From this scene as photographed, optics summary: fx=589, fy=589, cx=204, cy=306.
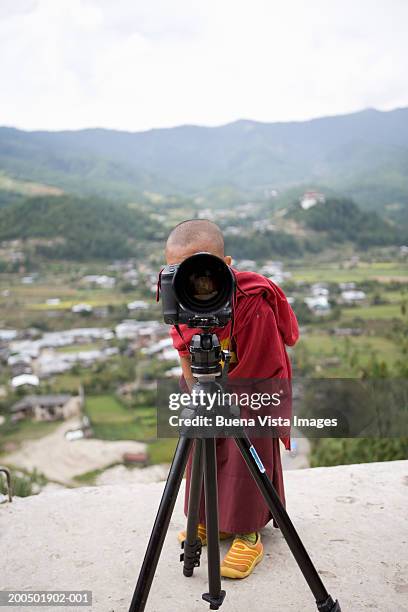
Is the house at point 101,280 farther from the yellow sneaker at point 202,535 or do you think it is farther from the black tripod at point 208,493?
the black tripod at point 208,493

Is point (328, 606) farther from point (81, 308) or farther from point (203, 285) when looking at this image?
point (81, 308)

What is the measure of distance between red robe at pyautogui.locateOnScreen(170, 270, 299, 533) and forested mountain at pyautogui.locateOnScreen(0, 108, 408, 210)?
3372 cm

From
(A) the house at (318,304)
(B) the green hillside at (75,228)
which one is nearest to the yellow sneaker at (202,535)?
(A) the house at (318,304)

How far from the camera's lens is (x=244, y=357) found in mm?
1981

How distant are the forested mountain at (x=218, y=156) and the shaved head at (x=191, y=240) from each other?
3398cm

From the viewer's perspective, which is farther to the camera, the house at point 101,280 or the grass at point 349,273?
the house at point 101,280

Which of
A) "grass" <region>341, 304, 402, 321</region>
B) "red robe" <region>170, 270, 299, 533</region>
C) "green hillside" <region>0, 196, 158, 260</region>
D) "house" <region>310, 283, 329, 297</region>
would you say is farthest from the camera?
"green hillside" <region>0, 196, 158, 260</region>

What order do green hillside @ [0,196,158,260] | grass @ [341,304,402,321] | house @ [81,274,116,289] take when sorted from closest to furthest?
1. grass @ [341,304,402,321]
2. house @ [81,274,116,289]
3. green hillside @ [0,196,158,260]

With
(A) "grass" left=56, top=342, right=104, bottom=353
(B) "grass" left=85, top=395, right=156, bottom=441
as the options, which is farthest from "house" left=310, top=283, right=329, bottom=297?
(A) "grass" left=56, top=342, right=104, bottom=353

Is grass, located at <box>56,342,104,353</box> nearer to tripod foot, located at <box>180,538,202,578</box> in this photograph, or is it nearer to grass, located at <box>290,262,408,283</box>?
grass, located at <box>290,262,408,283</box>

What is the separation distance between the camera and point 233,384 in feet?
6.79

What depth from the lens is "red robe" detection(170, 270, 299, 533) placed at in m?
1.96

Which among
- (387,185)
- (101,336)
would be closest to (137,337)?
(101,336)

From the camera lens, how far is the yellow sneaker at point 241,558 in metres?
2.07
